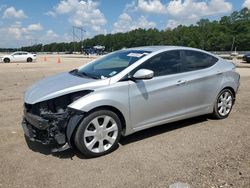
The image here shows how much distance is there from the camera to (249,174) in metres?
4.11

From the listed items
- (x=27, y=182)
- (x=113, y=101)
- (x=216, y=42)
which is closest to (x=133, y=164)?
(x=113, y=101)

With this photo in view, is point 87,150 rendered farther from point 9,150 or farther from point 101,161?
point 9,150

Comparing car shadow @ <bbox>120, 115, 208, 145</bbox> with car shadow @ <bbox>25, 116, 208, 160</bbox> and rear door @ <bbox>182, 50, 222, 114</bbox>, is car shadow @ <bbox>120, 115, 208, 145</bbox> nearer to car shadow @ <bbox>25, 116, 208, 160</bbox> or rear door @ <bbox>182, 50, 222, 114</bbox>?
car shadow @ <bbox>25, 116, 208, 160</bbox>

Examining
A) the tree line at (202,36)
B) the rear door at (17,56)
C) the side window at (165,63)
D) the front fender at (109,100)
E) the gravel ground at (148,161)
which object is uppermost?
the tree line at (202,36)

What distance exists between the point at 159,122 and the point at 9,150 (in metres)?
2.51

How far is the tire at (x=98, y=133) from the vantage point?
4.58m

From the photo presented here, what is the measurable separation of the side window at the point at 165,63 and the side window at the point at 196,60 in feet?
0.68

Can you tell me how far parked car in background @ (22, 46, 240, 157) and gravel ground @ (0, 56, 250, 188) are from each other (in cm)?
29

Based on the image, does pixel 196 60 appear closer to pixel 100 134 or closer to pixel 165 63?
pixel 165 63

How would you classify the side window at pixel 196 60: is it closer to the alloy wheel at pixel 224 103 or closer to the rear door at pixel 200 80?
the rear door at pixel 200 80

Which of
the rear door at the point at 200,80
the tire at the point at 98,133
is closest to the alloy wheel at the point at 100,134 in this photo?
the tire at the point at 98,133

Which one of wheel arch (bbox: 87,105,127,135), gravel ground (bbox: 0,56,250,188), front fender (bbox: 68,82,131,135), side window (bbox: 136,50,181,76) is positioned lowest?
gravel ground (bbox: 0,56,250,188)

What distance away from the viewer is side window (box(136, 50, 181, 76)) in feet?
17.8

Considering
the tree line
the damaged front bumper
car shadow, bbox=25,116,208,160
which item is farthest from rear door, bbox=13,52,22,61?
the tree line
